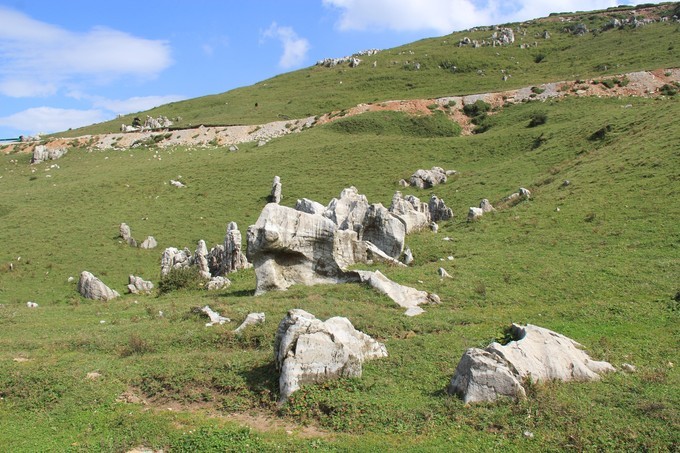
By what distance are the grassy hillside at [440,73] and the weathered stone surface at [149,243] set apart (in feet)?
183

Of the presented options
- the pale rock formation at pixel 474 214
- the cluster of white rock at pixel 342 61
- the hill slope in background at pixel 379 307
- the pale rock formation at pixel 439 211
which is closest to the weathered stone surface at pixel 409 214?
the hill slope in background at pixel 379 307

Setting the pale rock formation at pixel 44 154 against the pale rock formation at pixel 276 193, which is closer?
the pale rock formation at pixel 276 193

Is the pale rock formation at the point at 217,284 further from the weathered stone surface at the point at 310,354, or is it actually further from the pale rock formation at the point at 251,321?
the weathered stone surface at the point at 310,354

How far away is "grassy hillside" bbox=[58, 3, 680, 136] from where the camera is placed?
103m

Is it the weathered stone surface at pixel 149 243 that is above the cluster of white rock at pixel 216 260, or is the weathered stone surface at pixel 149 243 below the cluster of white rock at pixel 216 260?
above

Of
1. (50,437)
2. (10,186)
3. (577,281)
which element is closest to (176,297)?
(50,437)

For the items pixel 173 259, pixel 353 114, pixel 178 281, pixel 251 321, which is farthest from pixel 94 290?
pixel 353 114

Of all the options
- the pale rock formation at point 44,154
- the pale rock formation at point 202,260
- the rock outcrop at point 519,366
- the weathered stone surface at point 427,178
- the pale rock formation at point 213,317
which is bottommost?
the rock outcrop at point 519,366

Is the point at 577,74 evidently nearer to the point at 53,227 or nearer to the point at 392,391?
the point at 53,227

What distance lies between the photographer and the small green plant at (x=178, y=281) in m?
31.4

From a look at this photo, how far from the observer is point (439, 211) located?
4441 cm

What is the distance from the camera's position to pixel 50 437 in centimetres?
1306

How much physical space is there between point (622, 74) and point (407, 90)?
41096 mm

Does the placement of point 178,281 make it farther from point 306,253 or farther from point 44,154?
point 44,154
